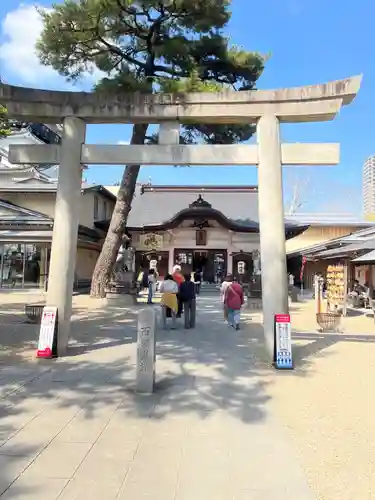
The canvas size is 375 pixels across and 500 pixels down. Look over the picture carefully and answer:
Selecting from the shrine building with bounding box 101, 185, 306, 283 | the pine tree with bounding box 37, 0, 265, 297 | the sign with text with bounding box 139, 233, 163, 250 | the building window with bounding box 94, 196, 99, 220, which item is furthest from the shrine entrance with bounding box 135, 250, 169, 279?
the pine tree with bounding box 37, 0, 265, 297

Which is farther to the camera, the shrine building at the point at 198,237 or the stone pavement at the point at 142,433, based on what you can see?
the shrine building at the point at 198,237

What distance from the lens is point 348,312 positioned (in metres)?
17.1

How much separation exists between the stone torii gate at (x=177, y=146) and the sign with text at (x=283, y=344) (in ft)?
1.72

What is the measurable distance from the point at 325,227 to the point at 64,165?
32411 millimetres

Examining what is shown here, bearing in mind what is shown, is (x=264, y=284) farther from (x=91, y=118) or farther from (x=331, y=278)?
(x=331, y=278)

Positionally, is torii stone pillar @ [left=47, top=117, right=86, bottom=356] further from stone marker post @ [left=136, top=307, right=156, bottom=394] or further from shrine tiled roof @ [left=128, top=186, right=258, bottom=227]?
shrine tiled roof @ [left=128, top=186, right=258, bottom=227]

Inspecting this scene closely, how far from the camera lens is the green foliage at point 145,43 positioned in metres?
11.9

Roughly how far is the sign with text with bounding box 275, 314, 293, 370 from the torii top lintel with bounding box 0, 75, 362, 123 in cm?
400

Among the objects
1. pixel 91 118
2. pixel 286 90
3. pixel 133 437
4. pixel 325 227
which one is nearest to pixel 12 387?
pixel 133 437

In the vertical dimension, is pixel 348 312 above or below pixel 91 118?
below

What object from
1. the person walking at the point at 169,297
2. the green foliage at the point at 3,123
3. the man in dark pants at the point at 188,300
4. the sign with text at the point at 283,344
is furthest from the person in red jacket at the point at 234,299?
the green foliage at the point at 3,123

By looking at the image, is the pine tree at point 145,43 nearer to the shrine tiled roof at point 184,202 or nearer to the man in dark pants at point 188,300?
the man in dark pants at point 188,300

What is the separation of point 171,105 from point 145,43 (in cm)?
703

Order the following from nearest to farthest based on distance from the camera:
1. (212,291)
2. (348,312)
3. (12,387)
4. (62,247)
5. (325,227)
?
1. (12,387)
2. (62,247)
3. (348,312)
4. (212,291)
5. (325,227)
